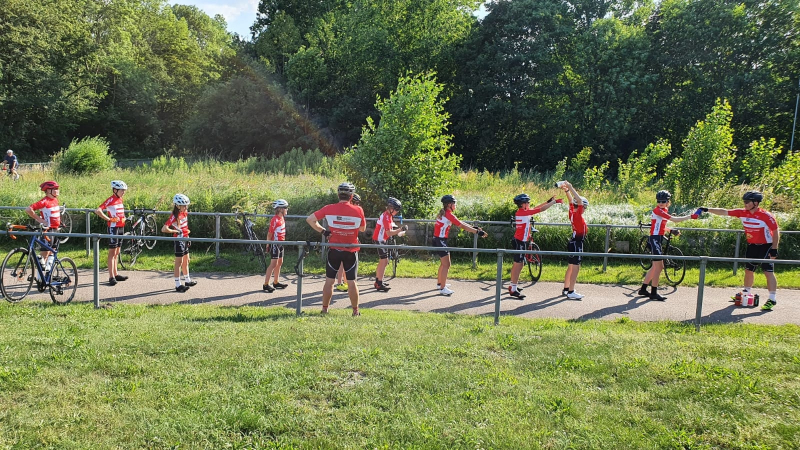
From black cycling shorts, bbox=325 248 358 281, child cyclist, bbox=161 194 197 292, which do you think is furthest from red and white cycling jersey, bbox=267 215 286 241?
black cycling shorts, bbox=325 248 358 281

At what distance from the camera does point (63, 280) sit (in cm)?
870

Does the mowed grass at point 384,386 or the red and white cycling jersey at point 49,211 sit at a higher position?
the red and white cycling jersey at point 49,211

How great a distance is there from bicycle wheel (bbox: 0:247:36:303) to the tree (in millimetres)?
7891

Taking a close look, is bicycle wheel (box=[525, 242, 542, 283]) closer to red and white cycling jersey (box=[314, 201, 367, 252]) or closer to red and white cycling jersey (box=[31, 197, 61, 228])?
red and white cycling jersey (box=[314, 201, 367, 252])

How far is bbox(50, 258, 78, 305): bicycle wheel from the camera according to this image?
8.55 metres

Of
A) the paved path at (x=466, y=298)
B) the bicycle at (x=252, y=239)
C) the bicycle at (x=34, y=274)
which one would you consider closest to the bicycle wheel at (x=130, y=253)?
the paved path at (x=466, y=298)

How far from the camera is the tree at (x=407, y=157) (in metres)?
14.3

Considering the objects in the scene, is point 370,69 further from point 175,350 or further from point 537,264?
point 175,350

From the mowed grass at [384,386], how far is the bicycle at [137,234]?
4.98 m

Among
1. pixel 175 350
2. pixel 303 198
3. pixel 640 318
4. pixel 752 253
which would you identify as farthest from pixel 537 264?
pixel 175 350

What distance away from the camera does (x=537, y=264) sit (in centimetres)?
1155

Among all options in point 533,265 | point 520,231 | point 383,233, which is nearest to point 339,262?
point 383,233

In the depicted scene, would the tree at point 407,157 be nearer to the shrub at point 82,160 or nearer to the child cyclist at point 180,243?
the child cyclist at point 180,243

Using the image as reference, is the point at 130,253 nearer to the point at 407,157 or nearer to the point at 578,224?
the point at 407,157
